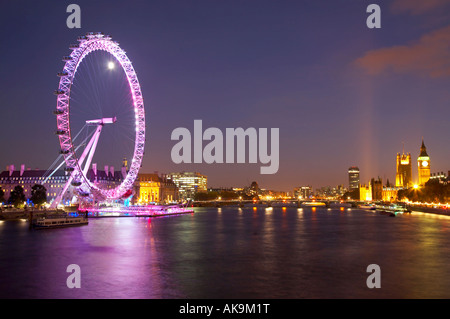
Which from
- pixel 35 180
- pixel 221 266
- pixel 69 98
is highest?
pixel 69 98

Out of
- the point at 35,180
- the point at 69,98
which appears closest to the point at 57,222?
the point at 69,98

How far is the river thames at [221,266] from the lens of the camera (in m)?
21.6

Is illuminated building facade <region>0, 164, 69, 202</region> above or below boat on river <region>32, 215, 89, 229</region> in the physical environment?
above

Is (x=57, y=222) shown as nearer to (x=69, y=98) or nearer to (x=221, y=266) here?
(x=69, y=98)

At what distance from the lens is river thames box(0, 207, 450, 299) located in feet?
70.8

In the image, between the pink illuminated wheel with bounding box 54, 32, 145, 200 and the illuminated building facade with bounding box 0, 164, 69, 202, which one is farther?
the illuminated building facade with bounding box 0, 164, 69, 202

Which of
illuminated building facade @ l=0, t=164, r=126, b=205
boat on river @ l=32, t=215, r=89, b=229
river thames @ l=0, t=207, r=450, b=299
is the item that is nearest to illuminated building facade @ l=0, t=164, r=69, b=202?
illuminated building facade @ l=0, t=164, r=126, b=205

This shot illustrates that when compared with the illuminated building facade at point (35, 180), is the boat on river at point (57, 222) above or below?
below

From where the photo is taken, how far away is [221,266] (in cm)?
2884

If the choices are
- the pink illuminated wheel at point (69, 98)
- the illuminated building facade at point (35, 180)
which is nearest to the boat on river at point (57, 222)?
the pink illuminated wheel at point (69, 98)

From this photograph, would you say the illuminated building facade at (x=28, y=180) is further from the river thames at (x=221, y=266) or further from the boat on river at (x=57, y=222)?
the river thames at (x=221, y=266)

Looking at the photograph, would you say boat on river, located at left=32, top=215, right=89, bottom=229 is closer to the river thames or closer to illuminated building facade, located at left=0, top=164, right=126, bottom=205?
the river thames
